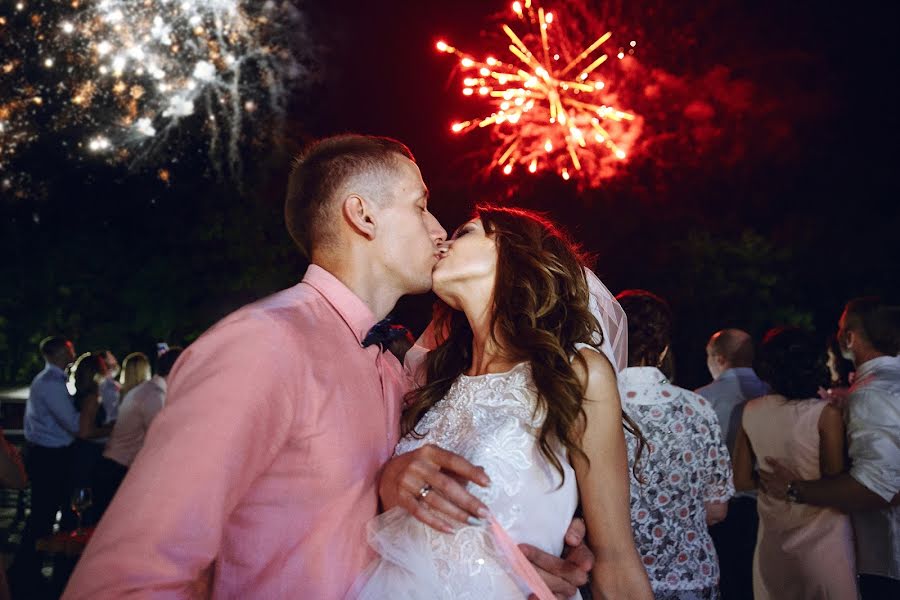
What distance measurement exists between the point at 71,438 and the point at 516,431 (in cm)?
713

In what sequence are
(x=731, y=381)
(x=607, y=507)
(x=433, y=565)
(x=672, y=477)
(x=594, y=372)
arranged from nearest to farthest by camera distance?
1. (x=433, y=565)
2. (x=607, y=507)
3. (x=594, y=372)
4. (x=672, y=477)
5. (x=731, y=381)

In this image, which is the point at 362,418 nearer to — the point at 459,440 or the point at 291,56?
the point at 459,440

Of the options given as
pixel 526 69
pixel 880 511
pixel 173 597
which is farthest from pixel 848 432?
pixel 526 69

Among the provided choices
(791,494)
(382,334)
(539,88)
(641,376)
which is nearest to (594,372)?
(382,334)

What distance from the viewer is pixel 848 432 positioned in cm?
400

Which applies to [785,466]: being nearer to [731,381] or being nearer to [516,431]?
[731,381]

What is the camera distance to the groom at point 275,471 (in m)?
1.48

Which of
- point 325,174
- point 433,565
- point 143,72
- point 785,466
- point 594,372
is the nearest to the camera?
point 433,565

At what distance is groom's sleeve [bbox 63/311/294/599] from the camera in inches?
56.9

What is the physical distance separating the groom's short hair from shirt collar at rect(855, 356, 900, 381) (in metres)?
3.13

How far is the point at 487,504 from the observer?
78.0 inches

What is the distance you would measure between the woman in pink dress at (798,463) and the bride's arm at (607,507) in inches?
98.6

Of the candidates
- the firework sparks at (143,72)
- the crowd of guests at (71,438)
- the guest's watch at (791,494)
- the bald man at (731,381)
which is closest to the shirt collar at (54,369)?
the crowd of guests at (71,438)

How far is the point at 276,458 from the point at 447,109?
1349 cm
